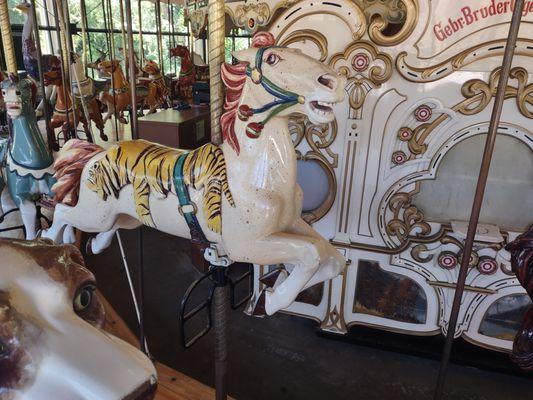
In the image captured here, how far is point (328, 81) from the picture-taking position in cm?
91

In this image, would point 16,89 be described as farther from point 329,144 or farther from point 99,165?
point 329,144

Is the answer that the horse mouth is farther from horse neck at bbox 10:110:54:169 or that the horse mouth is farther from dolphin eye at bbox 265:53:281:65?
horse neck at bbox 10:110:54:169

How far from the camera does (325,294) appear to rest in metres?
2.29

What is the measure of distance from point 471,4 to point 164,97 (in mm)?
4989

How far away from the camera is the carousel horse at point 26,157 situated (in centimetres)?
158

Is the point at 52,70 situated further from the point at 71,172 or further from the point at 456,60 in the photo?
the point at 456,60

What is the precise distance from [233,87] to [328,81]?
0.22 meters

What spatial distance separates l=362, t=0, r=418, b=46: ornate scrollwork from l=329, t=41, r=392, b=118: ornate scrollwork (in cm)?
5

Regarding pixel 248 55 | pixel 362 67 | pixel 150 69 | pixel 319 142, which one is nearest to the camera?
pixel 248 55

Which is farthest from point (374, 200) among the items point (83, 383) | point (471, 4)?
point (83, 383)

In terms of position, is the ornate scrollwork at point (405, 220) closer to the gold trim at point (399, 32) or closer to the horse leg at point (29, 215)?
the gold trim at point (399, 32)

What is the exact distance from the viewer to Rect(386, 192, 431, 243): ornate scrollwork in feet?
6.48

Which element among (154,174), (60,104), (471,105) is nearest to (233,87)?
(154,174)

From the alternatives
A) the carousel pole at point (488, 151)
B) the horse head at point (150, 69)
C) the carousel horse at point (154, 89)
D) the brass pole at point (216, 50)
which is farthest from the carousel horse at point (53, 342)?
the horse head at point (150, 69)
